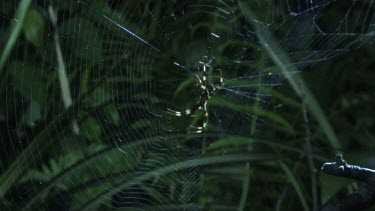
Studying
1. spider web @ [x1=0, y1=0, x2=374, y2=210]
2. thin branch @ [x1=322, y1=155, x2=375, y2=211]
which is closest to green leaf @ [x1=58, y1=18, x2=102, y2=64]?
spider web @ [x1=0, y1=0, x2=374, y2=210]

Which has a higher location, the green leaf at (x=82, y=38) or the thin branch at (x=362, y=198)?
the green leaf at (x=82, y=38)

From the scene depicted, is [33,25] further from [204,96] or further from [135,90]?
[204,96]

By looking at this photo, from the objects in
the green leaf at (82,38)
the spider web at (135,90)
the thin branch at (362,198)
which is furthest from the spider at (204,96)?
the thin branch at (362,198)

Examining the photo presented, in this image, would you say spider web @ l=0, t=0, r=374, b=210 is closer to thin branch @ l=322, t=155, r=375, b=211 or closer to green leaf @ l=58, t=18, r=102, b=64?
green leaf @ l=58, t=18, r=102, b=64

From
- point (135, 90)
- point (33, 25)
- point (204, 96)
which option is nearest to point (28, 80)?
point (33, 25)

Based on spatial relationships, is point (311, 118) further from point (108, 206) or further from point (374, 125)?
point (108, 206)

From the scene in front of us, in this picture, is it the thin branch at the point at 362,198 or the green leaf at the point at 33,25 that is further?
the green leaf at the point at 33,25

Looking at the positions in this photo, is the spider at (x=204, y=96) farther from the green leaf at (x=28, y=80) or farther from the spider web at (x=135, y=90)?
the green leaf at (x=28, y=80)

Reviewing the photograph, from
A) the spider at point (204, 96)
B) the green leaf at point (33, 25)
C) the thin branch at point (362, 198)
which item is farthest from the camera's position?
the spider at point (204, 96)

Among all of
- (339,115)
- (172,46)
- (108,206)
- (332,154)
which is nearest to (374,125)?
(339,115)
